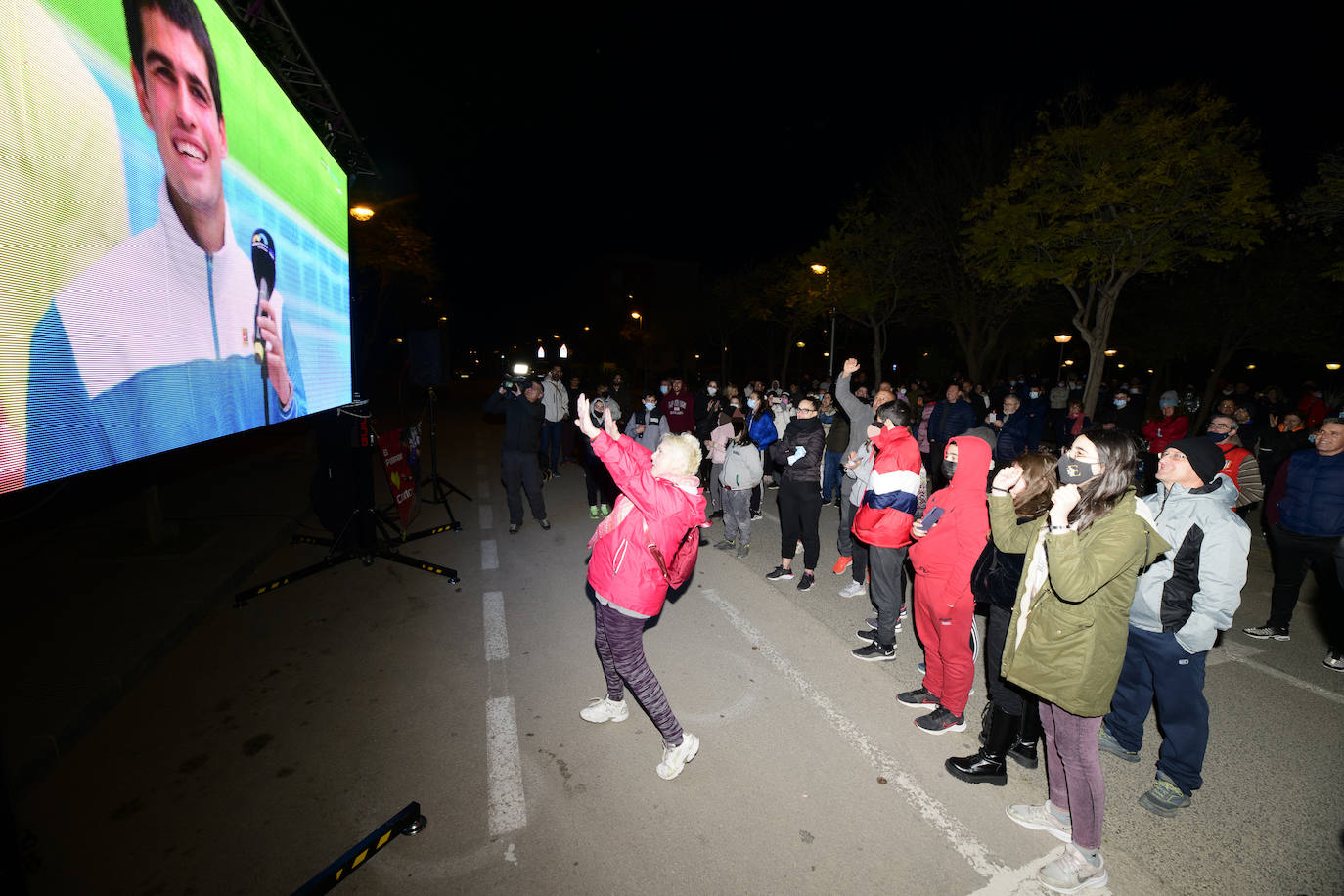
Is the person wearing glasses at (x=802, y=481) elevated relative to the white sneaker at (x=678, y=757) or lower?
elevated

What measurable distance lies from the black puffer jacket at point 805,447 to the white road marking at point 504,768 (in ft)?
11.4

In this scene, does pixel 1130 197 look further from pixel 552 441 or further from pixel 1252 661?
pixel 552 441

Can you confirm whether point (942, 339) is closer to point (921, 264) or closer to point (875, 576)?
point (921, 264)

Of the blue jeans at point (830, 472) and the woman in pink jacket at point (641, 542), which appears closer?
the woman in pink jacket at point (641, 542)

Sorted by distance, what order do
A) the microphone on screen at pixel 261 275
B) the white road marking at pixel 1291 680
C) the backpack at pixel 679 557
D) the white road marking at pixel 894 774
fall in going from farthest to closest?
the microphone on screen at pixel 261 275
the white road marking at pixel 1291 680
the backpack at pixel 679 557
the white road marking at pixel 894 774

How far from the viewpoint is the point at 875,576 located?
463 centimetres

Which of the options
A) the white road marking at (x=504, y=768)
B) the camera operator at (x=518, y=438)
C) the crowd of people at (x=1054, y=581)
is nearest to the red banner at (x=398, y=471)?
the camera operator at (x=518, y=438)

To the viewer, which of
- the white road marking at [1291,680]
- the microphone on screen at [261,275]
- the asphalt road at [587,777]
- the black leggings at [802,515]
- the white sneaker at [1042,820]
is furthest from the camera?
the black leggings at [802,515]

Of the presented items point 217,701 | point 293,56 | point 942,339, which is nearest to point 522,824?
point 217,701

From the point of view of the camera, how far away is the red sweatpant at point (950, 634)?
3.77m

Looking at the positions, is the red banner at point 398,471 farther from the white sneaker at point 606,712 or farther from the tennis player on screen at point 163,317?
the white sneaker at point 606,712

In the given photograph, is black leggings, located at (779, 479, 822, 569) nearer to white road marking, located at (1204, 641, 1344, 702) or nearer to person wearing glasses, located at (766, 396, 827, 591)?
person wearing glasses, located at (766, 396, 827, 591)

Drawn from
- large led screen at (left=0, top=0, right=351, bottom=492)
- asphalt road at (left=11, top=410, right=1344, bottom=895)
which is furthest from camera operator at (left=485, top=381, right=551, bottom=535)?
large led screen at (left=0, top=0, right=351, bottom=492)

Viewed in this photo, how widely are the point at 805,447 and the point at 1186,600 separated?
11.0ft
